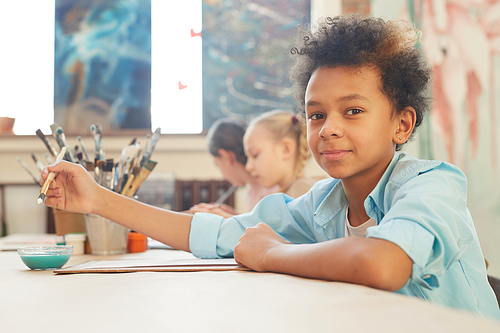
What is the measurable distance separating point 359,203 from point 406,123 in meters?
0.17

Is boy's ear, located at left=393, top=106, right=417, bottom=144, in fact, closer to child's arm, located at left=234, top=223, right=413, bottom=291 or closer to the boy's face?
the boy's face

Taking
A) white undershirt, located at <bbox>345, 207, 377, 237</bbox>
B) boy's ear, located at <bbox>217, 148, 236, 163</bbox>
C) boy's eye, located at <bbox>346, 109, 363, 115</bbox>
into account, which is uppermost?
boy's eye, located at <bbox>346, 109, 363, 115</bbox>

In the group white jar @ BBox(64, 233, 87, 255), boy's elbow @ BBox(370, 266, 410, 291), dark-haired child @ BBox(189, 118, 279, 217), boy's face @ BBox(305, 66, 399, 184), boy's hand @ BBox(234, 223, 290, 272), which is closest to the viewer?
boy's elbow @ BBox(370, 266, 410, 291)

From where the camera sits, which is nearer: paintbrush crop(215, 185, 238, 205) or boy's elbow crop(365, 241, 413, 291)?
boy's elbow crop(365, 241, 413, 291)

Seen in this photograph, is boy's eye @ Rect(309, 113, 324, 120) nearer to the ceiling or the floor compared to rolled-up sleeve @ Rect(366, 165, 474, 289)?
nearer to the ceiling

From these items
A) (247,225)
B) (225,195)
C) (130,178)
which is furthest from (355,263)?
(225,195)

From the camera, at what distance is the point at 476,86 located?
7.65 ft

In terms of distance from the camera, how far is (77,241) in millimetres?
1097

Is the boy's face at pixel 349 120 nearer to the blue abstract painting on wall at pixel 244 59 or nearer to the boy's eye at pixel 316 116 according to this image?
the boy's eye at pixel 316 116

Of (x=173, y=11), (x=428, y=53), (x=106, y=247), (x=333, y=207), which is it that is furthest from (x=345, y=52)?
(x=173, y=11)

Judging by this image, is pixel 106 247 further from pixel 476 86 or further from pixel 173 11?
pixel 476 86

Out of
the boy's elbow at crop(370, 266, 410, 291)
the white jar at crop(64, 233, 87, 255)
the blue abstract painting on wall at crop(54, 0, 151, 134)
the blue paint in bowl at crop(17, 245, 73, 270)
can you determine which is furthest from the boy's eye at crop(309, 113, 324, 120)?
the blue abstract painting on wall at crop(54, 0, 151, 134)

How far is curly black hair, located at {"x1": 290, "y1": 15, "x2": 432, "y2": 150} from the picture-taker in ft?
2.71

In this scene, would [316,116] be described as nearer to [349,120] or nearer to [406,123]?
[349,120]
